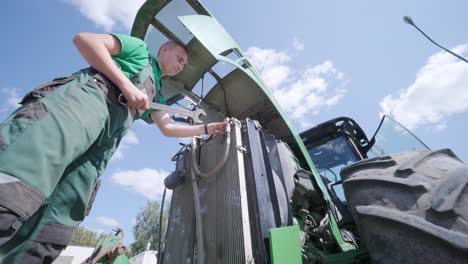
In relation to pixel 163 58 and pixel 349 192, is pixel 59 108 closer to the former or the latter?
pixel 163 58

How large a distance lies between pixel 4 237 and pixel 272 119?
2.34 metres

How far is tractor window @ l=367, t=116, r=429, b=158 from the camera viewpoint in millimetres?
2807

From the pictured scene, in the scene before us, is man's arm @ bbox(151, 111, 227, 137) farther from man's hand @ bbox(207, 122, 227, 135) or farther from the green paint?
the green paint

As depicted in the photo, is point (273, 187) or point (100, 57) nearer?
point (100, 57)

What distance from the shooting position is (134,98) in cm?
110

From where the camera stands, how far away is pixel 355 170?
1.51 m

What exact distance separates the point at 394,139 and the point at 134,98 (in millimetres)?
3104

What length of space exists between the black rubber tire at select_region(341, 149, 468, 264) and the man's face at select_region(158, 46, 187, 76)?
4.62 ft

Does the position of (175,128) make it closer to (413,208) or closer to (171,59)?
(171,59)

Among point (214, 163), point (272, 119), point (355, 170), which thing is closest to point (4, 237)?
point (214, 163)

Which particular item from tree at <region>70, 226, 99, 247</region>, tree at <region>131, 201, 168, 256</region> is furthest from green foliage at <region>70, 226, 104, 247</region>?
tree at <region>131, 201, 168, 256</region>

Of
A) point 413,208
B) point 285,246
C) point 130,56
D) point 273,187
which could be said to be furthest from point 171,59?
point 413,208

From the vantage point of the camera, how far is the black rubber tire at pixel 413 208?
94cm

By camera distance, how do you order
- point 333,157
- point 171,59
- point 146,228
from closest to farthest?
1. point 171,59
2. point 333,157
3. point 146,228
